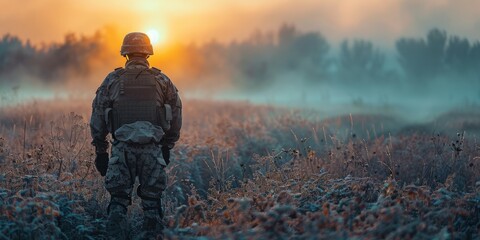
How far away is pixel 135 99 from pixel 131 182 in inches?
34.7

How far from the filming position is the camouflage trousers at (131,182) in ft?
21.4

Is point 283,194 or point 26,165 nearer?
point 283,194

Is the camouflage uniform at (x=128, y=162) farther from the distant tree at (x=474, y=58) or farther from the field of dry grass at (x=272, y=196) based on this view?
the distant tree at (x=474, y=58)

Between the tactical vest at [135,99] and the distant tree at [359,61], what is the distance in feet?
214

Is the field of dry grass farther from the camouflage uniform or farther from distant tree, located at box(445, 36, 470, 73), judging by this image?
distant tree, located at box(445, 36, 470, 73)

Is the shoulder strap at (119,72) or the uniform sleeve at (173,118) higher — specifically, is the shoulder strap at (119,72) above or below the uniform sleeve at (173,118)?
above

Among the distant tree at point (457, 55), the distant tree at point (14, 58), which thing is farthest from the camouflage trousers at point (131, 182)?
the distant tree at point (14, 58)

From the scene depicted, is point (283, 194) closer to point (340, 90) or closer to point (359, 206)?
point (359, 206)

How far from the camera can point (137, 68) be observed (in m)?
6.79

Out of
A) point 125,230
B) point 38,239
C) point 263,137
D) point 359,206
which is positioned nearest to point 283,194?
point 359,206

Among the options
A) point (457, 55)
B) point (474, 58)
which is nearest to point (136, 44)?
point (474, 58)

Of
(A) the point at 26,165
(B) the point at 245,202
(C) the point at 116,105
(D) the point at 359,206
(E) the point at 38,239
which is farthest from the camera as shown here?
(A) the point at 26,165

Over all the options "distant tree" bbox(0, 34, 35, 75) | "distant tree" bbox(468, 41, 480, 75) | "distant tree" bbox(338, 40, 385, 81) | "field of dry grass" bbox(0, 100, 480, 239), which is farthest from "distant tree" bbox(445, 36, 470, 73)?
"field of dry grass" bbox(0, 100, 480, 239)

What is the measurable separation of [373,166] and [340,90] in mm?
61170
